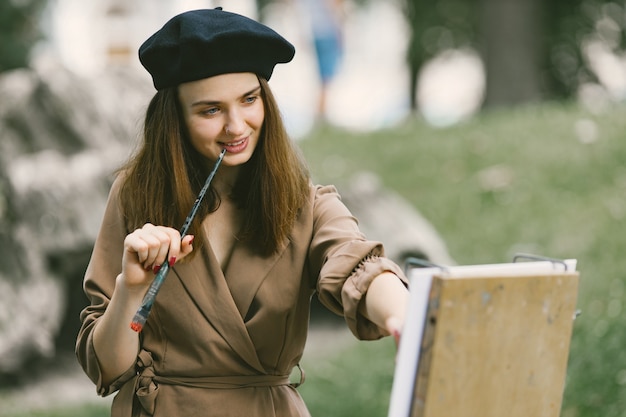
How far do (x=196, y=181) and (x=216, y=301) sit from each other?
315 mm

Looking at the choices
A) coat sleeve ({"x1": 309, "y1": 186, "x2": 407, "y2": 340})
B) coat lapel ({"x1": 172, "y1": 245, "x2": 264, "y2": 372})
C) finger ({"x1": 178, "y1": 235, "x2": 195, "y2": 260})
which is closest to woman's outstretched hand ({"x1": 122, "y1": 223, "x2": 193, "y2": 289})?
finger ({"x1": 178, "y1": 235, "x2": 195, "y2": 260})

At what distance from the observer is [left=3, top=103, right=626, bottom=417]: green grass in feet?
16.2

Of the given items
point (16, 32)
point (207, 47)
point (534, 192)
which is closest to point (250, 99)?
point (207, 47)

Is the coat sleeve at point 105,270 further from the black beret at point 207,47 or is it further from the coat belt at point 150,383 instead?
the black beret at point 207,47

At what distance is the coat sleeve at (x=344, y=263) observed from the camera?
6.66ft

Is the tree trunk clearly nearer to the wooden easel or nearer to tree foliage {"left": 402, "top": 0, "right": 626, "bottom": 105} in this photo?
tree foliage {"left": 402, "top": 0, "right": 626, "bottom": 105}

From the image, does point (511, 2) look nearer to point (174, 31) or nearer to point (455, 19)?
point (455, 19)

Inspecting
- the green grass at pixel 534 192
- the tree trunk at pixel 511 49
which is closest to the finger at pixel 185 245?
the green grass at pixel 534 192

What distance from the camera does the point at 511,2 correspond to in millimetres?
10633

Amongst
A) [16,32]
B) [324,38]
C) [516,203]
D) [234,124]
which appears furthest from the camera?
[324,38]

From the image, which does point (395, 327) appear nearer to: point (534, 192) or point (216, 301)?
point (216, 301)

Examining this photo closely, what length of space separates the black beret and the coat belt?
68 cm

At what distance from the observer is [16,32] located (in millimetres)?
9484

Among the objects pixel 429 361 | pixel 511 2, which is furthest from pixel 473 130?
pixel 429 361
